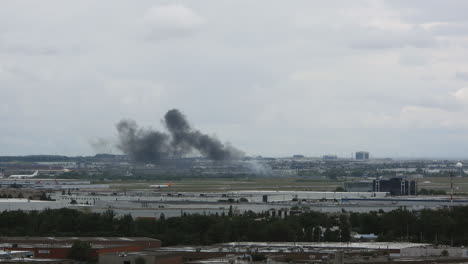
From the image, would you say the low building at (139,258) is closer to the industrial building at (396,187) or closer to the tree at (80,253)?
the tree at (80,253)

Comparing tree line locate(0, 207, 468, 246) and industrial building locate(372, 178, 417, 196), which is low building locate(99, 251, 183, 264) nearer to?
tree line locate(0, 207, 468, 246)

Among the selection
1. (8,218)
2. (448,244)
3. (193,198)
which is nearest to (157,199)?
(193,198)

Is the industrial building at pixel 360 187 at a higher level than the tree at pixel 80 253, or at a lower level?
higher

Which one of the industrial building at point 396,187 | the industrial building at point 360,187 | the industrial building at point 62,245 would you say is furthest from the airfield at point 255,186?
the industrial building at point 62,245

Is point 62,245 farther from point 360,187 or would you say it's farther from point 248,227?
point 360,187

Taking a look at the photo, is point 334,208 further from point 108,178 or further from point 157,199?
point 108,178

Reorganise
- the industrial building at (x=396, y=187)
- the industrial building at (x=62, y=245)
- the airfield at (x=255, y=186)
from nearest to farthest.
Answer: the industrial building at (x=62, y=245)
the industrial building at (x=396, y=187)
the airfield at (x=255, y=186)

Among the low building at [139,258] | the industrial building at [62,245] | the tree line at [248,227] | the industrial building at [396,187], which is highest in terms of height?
the industrial building at [396,187]
